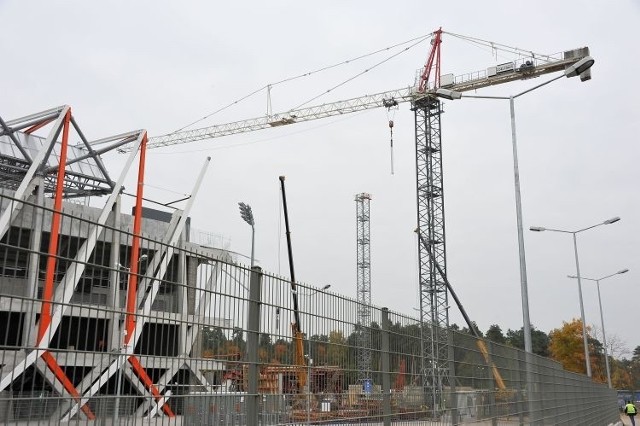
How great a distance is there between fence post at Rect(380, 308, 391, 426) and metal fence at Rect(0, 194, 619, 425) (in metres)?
0.02

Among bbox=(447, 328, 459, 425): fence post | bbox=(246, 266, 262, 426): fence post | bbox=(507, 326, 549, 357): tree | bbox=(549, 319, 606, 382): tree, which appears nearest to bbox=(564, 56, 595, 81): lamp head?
bbox=(447, 328, 459, 425): fence post

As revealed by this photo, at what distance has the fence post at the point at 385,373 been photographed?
313 inches

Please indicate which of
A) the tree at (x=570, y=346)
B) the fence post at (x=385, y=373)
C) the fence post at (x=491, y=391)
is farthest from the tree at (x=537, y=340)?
the fence post at (x=385, y=373)

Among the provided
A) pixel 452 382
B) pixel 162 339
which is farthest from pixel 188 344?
pixel 452 382

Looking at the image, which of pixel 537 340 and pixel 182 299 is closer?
pixel 182 299

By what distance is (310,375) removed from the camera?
6508 mm

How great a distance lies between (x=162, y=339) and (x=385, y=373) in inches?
154

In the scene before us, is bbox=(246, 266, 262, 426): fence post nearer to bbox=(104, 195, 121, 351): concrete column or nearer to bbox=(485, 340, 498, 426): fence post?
bbox=(104, 195, 121, 351): concrete column

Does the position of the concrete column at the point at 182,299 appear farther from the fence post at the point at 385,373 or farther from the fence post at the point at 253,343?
the fence post at the point at 385,373

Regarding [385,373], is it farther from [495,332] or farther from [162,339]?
[495,332]

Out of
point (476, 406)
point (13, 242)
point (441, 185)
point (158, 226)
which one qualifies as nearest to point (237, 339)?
point (13, 242)

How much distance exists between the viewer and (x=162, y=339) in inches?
192

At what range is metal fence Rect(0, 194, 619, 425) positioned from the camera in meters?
4.04

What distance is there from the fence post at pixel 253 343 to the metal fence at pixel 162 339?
0.04 feet
